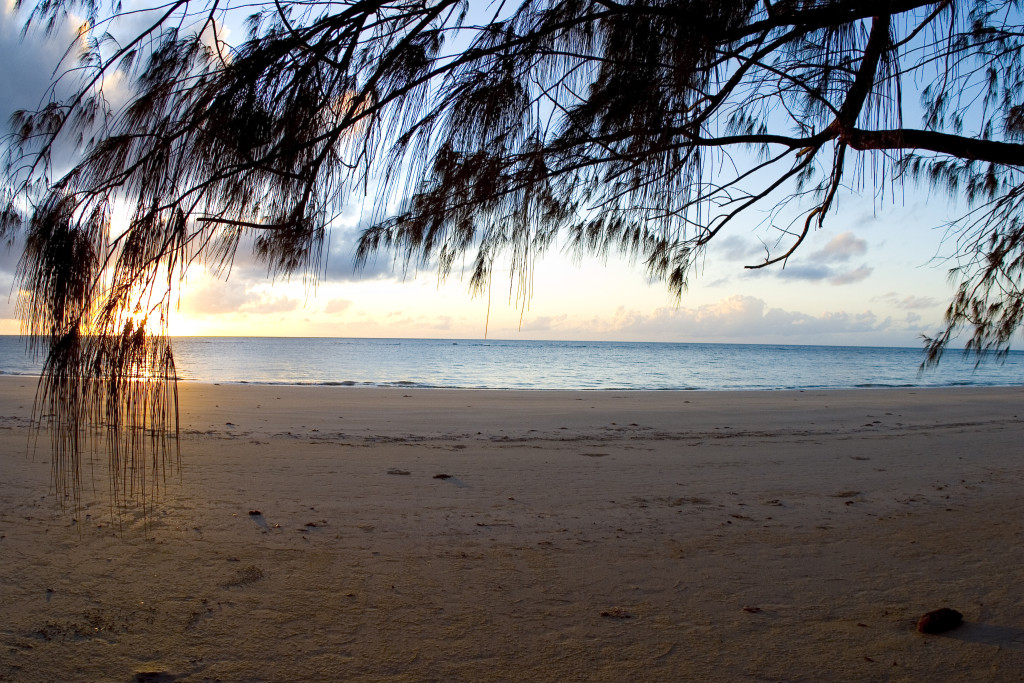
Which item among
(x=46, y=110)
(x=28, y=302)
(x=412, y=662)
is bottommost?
(x=412, y=662)

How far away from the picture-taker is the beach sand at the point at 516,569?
92.0 inches

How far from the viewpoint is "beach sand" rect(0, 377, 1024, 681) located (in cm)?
234

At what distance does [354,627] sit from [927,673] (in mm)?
2050

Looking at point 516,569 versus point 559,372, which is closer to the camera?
point 516,569

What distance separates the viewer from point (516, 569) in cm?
318

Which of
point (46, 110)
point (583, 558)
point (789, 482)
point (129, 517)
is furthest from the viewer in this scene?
point (789, 482)

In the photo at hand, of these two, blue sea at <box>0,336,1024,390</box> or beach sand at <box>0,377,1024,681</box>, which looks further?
blue sea at <box>0,336,1024,390</box>

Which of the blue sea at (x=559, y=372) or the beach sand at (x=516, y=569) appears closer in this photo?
the beach sand at (x=516, y=569)

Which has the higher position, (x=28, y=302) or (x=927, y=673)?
(x=28, y=302)

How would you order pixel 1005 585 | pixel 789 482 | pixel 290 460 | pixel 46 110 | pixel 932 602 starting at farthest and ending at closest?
1. pixel 290 460
2. pixel 789 482
3. pixel 1005 585
4. pixel 932 602
5. pixel 46 110

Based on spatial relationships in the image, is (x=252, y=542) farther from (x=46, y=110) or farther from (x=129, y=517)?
(x=46, y=110)

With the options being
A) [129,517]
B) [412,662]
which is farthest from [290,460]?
[412,662]

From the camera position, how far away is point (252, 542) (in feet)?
11.4

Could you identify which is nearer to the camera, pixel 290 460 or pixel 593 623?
pixel 593 623
